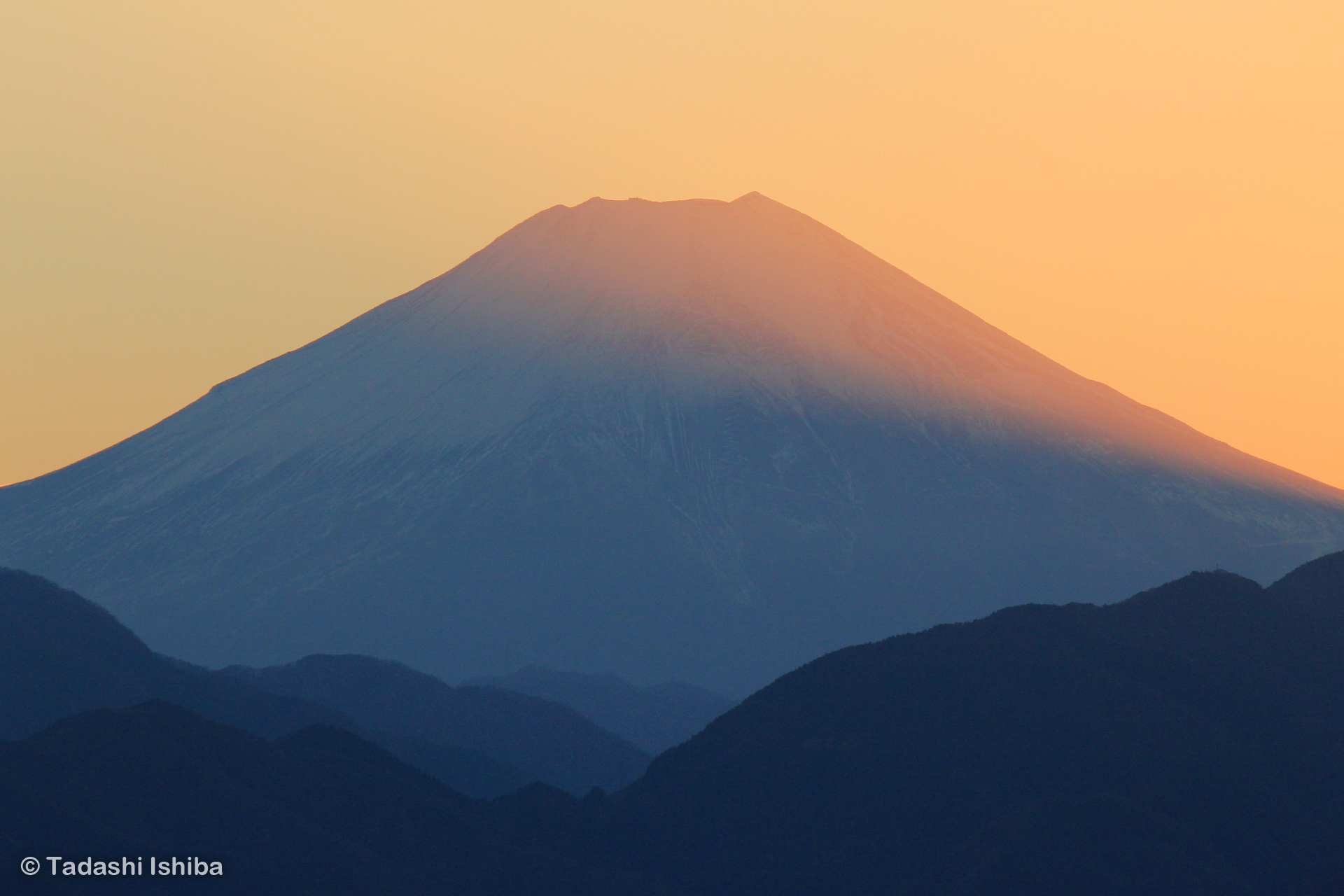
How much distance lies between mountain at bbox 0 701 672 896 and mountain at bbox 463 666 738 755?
220 ft

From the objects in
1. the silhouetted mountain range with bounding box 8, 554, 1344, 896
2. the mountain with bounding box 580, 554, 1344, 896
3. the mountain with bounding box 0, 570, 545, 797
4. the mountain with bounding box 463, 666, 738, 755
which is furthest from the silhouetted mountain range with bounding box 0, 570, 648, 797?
the mountain with bounding box 580, 554, 1344, 896

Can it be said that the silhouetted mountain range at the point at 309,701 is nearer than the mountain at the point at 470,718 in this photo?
Yes

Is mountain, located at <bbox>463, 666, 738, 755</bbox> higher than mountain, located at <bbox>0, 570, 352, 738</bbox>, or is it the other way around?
mountain, located at <bbox>0, 570, 352, 738</bbox>

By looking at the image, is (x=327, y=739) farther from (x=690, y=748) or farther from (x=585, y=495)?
(x=585, y=495)

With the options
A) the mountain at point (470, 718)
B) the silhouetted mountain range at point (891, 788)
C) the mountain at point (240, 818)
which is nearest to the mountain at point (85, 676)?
the mountain at point (470, 718)

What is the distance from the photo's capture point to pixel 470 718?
320 ft

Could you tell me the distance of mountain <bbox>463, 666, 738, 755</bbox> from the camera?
412 feet

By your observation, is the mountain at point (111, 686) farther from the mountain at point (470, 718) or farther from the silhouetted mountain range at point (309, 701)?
the mountain at point (470, 718)

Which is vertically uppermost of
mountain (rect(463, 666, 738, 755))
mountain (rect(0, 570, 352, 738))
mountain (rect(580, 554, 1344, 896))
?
mountain (rect(0, 570, 352, 738))

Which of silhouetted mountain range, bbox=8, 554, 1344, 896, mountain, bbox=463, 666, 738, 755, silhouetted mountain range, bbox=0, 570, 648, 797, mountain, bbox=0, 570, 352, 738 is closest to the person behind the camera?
silhouetted mountain range, bbox=8, 554, 1344, 896

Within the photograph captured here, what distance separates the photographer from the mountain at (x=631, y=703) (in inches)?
4943

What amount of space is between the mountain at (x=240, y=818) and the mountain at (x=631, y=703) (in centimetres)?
6714

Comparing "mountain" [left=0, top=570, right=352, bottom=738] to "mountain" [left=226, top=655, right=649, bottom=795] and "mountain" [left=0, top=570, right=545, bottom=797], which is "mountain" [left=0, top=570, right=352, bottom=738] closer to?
"mountain" [left=0, top=570, right=545, bottom=797]

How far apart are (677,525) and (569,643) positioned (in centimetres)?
2052
